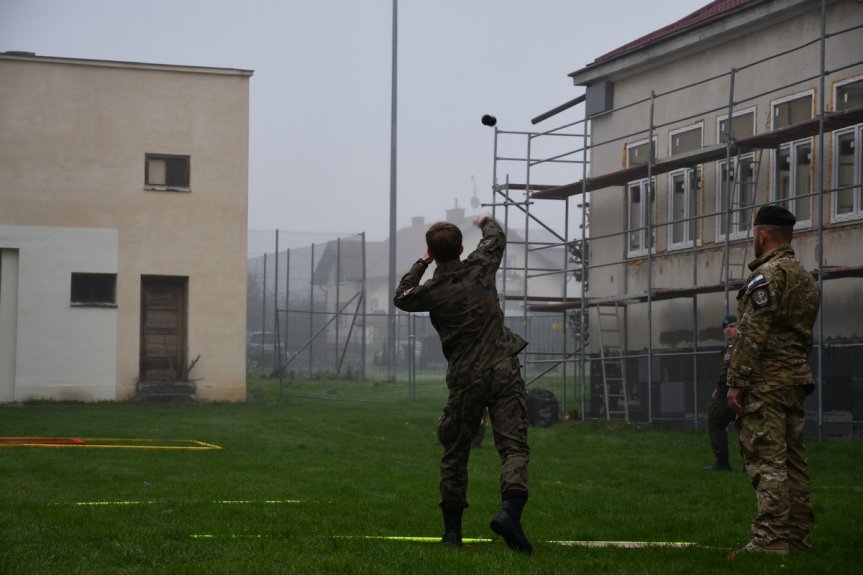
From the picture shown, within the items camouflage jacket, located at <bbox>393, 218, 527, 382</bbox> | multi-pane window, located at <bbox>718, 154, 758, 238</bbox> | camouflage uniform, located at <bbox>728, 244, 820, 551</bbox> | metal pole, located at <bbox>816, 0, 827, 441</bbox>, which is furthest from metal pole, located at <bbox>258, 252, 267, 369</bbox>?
camouflage uniform, located at <bbox>728, 244, 820, 551</bbox>

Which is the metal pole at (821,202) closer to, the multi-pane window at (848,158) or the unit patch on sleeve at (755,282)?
the multi-pane window at (848,158)

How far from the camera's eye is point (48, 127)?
1088 inches

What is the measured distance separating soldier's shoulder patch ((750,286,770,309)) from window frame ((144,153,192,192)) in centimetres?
2207

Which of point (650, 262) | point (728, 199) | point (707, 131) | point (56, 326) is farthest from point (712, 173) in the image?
point (56, 326)

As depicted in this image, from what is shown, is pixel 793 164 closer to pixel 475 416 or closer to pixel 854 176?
pixel 854 176

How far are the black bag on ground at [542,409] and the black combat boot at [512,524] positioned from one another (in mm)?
14254

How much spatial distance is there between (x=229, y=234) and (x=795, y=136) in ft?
47.1

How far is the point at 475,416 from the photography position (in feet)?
25.5

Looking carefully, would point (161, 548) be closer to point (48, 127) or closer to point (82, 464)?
point (82, 464)

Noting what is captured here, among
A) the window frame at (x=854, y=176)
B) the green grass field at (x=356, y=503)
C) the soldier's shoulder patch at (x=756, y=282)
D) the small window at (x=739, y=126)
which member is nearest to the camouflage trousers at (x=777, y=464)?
the green grass field at (x=356, y=503)

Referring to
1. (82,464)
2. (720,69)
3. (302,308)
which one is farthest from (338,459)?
(302,308)

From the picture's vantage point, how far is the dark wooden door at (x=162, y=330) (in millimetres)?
28031

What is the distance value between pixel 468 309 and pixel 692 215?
1495 cm

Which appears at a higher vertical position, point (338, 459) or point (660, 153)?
point (660, 153)
